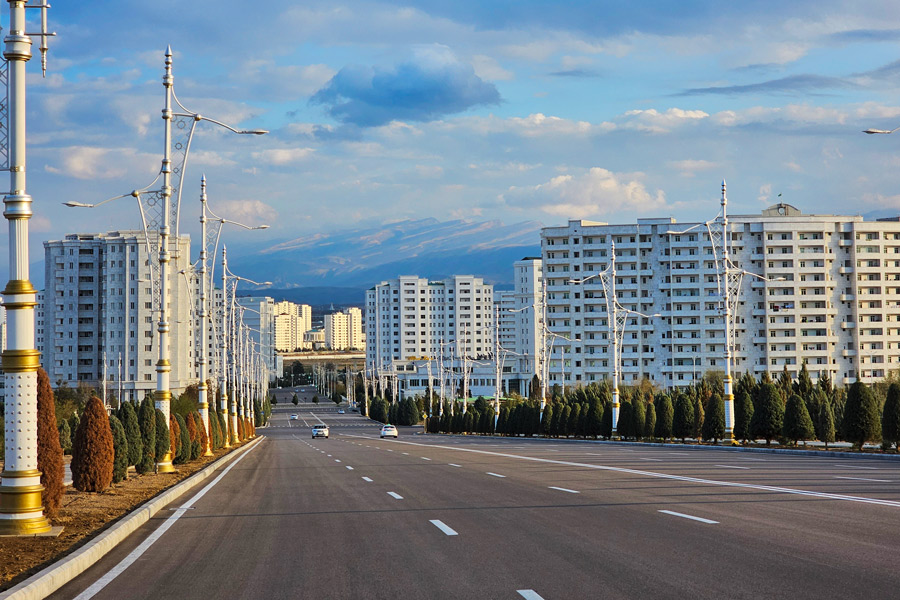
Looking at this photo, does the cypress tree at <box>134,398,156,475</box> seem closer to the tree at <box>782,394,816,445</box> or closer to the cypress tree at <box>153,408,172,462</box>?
the cypress tree at <box>153,408,172,462</box>

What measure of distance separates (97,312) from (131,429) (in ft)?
450

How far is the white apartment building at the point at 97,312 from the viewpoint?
15025cm

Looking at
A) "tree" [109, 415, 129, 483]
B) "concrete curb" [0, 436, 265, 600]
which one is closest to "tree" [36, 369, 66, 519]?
"concrete curb" [0, 436, 265, 600]

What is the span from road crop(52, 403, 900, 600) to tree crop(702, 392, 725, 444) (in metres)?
23.6

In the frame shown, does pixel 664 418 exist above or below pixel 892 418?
below

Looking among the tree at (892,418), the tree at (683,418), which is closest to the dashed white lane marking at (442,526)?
the tree at (892,418)

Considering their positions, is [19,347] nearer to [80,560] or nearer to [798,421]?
[80,560]

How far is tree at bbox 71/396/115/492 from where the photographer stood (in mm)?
19672

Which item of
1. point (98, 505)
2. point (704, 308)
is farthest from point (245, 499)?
point (704, 308)

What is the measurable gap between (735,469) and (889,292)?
147 meters

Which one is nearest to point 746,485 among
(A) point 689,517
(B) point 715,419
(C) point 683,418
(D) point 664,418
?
(A) point 689,517

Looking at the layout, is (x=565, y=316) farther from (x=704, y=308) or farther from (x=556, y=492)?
(x=556, y=492)

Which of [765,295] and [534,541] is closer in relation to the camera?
[534,541]

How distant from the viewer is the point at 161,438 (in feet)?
90.8
